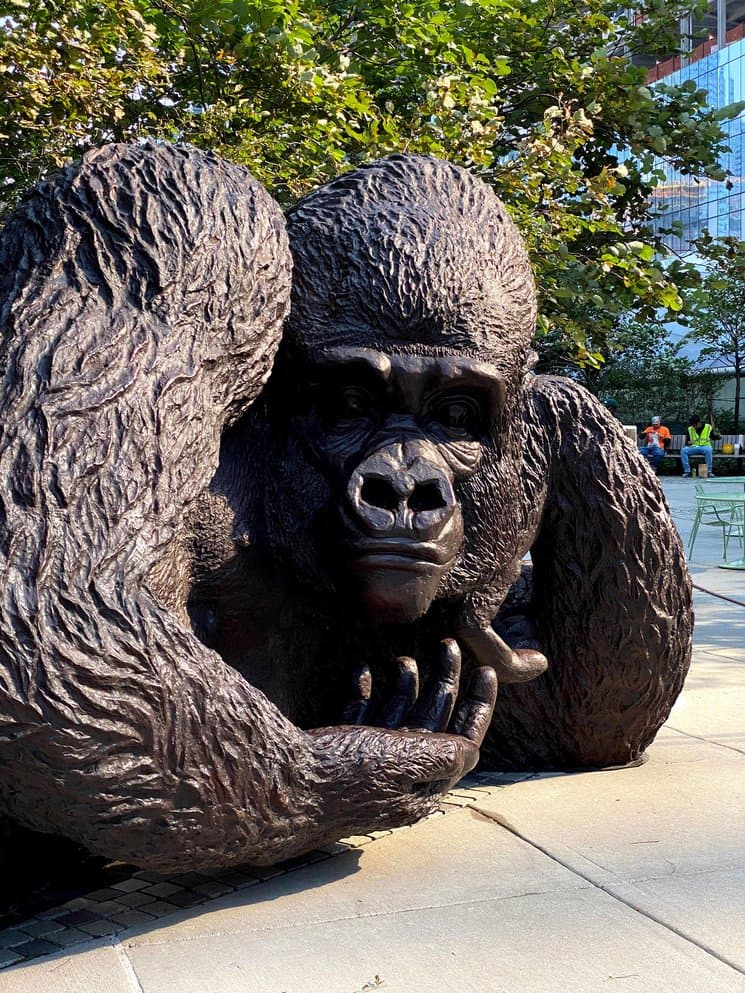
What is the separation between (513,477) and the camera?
126 inches

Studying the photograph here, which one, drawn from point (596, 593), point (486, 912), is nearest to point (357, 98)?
point (596, 593)

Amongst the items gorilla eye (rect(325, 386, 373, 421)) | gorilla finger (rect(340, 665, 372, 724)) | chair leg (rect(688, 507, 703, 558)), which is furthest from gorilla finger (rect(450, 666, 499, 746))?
chair leg (rect(688, 507, 703, 558))

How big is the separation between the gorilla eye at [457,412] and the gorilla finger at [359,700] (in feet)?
2.20

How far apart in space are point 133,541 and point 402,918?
104cm

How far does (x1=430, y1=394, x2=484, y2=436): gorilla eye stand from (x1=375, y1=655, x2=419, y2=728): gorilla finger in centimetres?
62

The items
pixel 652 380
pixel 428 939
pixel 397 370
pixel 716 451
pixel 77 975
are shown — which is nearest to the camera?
pixel 77 975

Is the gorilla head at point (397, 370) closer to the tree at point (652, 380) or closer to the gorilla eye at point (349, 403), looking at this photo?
the gorilla eye at point (349, 403)

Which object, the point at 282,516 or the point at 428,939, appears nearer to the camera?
the point at 428,939

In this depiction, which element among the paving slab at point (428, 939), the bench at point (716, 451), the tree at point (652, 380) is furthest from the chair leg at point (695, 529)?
the tree at point (652, 380)

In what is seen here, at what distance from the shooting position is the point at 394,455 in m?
2.79

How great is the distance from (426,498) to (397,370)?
322 mm

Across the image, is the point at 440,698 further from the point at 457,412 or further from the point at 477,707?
the point at 457,412

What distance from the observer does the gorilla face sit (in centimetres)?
275

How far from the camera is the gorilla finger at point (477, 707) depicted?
2975 mm
